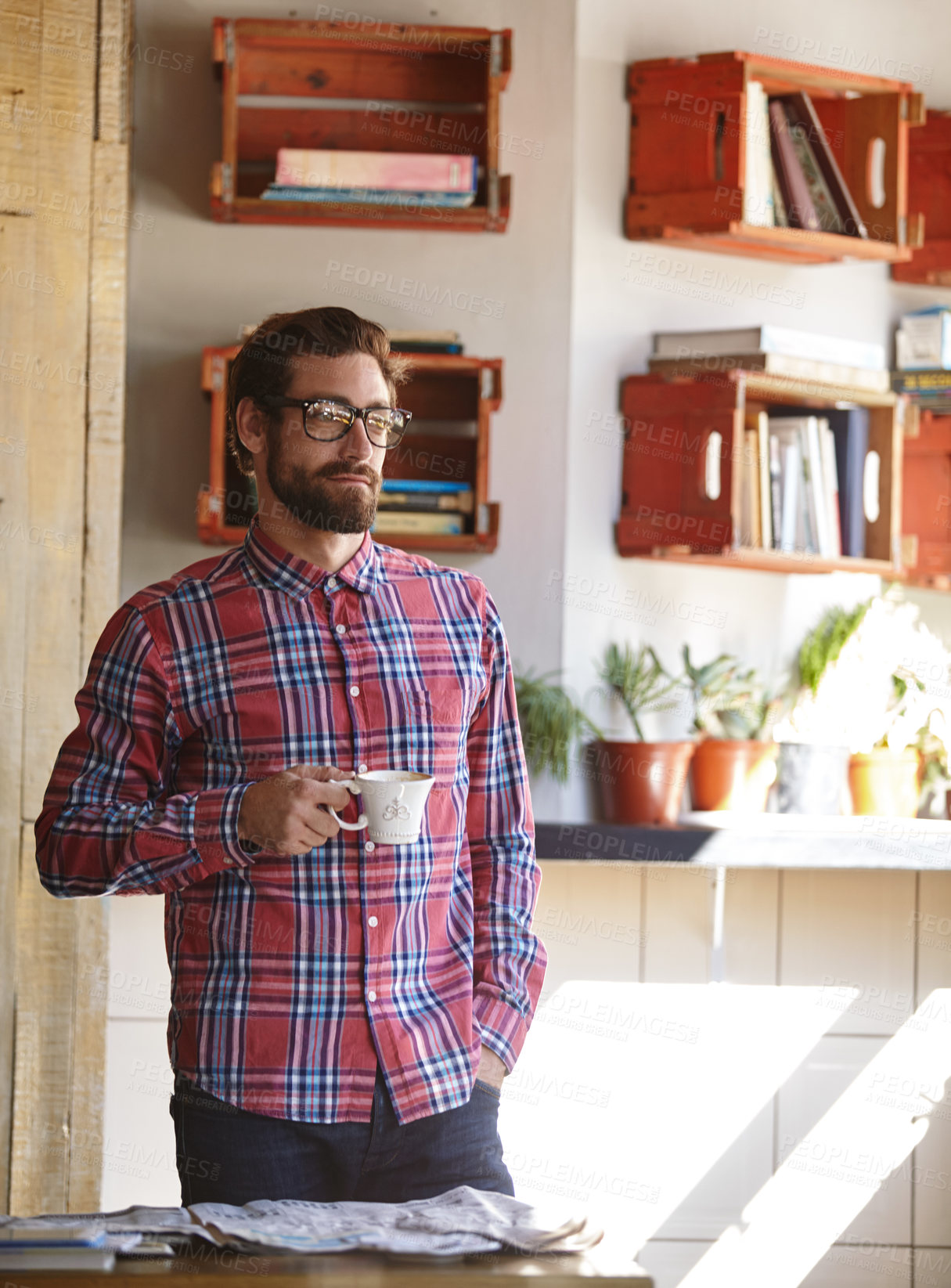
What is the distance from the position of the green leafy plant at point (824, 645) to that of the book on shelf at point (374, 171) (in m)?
1.27

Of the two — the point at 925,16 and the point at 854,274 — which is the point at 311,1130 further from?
the point at 925,16

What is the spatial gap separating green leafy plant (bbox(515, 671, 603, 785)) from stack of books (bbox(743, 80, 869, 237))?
3.58 feet

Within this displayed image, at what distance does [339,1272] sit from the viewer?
0.94 metres

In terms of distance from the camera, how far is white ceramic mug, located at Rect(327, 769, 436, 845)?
130 cm

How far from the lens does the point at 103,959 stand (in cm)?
246

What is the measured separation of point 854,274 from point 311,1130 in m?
2.51

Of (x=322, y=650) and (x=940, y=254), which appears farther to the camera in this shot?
(x=940, y=254)

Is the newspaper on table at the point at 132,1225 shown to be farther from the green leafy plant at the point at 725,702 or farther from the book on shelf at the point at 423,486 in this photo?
the green leafy plant at the point at 725,702

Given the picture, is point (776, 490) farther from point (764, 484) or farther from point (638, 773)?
point (638, 773)

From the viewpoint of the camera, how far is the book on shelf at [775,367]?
287 centimetres

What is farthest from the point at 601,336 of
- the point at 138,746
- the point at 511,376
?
the point at 138,746

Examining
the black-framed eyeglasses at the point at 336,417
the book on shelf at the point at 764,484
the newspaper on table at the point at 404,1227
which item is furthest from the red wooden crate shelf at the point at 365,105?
the newspaper on table at the point at 404,1227

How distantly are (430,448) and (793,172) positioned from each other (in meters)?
0.98

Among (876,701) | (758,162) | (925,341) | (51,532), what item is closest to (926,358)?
(925,341)
